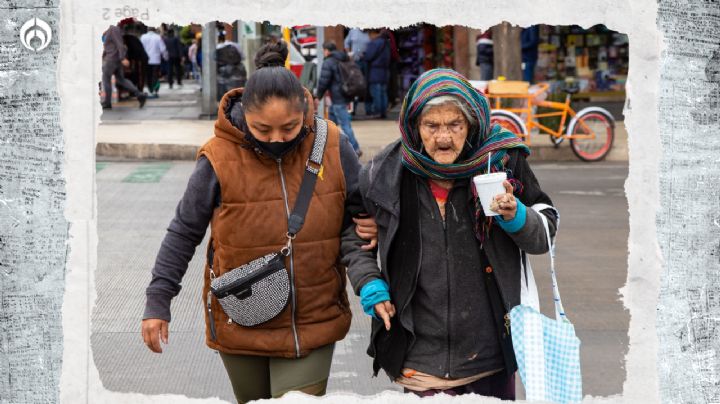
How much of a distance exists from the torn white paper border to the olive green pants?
822 millimetres

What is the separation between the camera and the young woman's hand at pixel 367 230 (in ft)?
11.4

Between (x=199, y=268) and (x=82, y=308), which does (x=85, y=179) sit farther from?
(x=199, y=268)

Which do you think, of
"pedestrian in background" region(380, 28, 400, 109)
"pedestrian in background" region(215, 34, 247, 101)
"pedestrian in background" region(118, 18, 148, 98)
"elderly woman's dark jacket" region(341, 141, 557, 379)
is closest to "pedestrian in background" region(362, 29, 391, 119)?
"pedestrian in background" region(380, 28, 400, 109)

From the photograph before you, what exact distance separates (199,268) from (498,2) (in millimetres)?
6060

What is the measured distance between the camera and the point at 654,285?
291cm

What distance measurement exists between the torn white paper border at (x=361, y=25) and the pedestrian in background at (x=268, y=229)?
59 centimetres

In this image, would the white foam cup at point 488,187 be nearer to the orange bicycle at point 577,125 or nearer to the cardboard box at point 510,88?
the orange bicycle at point 577,125

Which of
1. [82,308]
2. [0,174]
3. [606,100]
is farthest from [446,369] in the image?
[606,100]

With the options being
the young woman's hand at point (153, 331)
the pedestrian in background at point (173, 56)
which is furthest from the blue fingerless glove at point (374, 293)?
the pedestrian in background at point (173, 56)

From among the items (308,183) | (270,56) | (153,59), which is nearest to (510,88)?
(270,56)

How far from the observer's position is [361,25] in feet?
9.32

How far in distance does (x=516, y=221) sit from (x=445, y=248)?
0.27 meters

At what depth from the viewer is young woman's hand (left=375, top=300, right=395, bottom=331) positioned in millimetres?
3344

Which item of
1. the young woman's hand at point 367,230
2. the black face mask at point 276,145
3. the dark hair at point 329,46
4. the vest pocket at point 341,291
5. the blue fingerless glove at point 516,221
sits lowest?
the vest pocket at point 341,291
